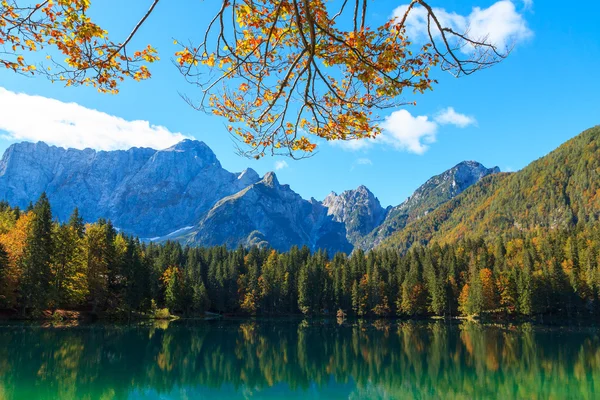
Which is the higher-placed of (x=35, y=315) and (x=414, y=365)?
(x=35, y=315)

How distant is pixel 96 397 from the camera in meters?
20.1

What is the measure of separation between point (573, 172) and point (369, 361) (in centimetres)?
20693

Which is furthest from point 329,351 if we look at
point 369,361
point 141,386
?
point 141,386

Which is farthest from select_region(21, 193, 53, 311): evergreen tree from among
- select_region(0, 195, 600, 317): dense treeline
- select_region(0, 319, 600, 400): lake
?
select_region(0, 319, 600, 400): lake

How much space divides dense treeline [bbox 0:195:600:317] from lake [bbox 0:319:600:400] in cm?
1078

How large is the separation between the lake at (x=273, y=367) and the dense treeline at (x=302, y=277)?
10784 millimetres

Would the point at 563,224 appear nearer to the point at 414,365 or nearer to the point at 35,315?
the point at 414,365

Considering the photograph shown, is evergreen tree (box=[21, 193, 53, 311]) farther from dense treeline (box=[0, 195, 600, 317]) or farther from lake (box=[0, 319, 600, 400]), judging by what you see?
lake (box=[0, 319, 600, 400])

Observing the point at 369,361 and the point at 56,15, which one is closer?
the point at 56,15

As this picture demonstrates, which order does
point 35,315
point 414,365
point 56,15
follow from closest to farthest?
1. point 56,15
2. point 414,365
3. point 35,315

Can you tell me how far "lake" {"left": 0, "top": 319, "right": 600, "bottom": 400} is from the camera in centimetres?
2344

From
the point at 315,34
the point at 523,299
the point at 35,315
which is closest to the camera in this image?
the point at 315,34

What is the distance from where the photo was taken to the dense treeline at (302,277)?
54469mm

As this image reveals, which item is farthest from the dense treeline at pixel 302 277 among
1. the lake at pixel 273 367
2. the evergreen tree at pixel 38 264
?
the lake at pixel 273 367
